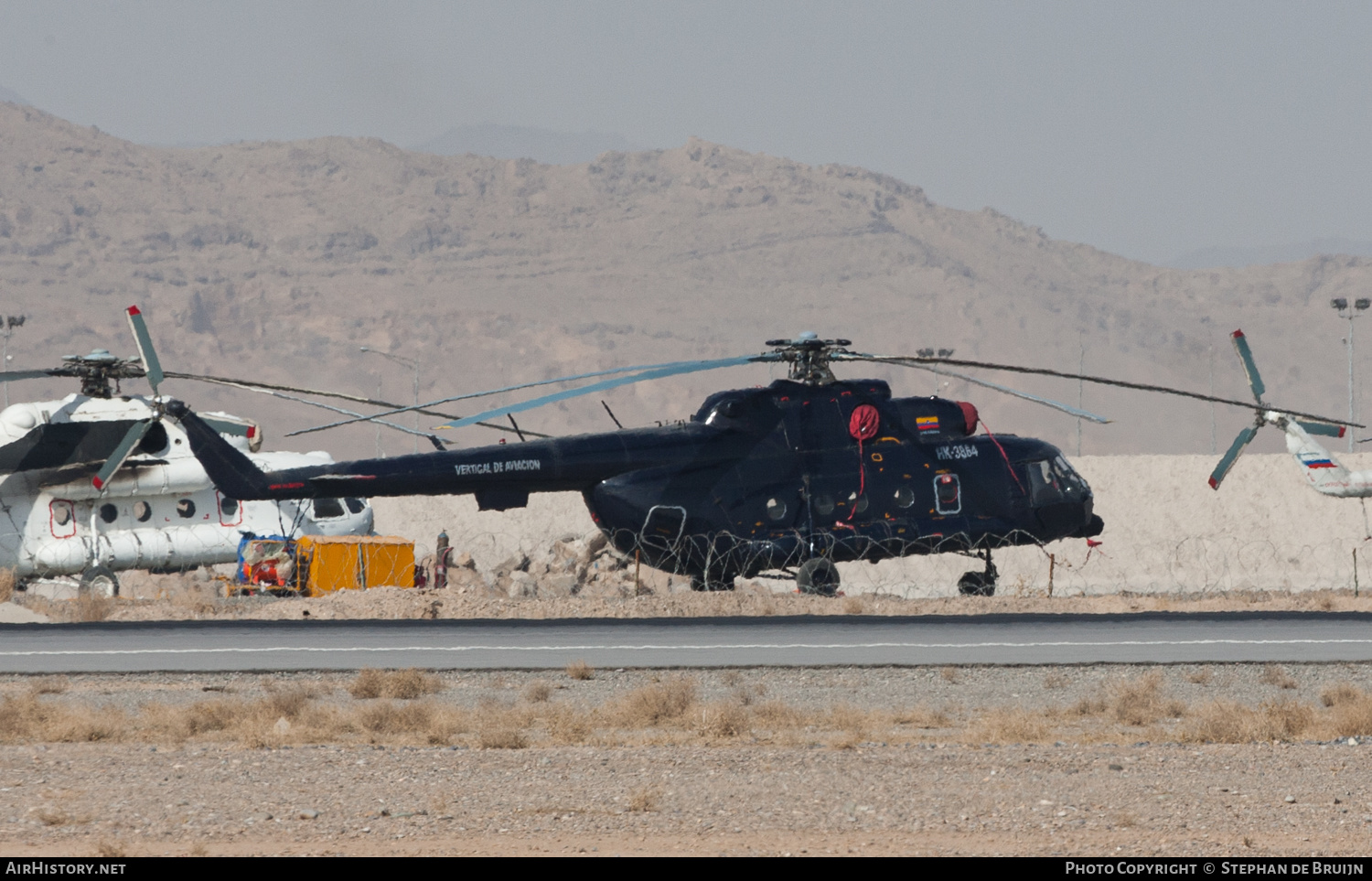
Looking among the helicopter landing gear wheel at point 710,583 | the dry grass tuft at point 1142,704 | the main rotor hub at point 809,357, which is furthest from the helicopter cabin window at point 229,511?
the dry grass tuft at point 1142,704

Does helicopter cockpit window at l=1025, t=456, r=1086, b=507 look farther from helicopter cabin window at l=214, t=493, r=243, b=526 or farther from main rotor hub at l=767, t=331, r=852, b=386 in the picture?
helicopter cabin window at l=214, t=493, r=243, b=526

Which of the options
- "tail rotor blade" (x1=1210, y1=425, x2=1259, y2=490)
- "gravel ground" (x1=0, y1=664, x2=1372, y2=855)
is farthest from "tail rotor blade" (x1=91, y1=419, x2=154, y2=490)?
"tail rotor blade" (x1=1210, y1=425, x2=1259, y2=490)

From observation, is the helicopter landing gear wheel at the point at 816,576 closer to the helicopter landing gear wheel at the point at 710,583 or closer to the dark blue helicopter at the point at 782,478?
the dark blue helicopter at the point at 782,478

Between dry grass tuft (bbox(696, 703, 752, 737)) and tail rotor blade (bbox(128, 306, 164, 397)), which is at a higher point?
tail rotor blade (bbox(128, 306, 164, 397))

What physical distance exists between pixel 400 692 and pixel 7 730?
3.91 metres

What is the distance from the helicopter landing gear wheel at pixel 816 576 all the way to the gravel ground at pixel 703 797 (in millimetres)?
10284

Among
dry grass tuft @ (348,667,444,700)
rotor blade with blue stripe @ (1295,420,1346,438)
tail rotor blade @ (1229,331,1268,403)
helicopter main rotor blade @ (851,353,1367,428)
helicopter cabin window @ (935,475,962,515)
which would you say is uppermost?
tail rotor blade @ (1229,331,1268,403)

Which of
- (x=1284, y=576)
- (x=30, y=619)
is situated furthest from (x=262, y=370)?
(x=30, y=619)

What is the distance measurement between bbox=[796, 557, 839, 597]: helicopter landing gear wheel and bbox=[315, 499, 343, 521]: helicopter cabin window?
12.1 meters

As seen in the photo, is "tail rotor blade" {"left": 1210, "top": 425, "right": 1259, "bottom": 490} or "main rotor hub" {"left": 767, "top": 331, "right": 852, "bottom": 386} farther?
"tail rotor blade" {"left": 1210, "top": 425, "right": 1259, "bottom": 490}

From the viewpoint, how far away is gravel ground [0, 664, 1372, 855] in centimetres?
912

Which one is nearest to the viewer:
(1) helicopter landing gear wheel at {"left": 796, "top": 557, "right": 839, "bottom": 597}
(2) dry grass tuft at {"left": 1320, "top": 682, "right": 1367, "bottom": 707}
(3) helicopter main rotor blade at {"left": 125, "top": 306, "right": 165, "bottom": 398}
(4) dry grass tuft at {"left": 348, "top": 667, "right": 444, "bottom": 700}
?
(2) dry grass tuft at {"left": 1320, "top": 682, "right": 1367, "bottom": 707}

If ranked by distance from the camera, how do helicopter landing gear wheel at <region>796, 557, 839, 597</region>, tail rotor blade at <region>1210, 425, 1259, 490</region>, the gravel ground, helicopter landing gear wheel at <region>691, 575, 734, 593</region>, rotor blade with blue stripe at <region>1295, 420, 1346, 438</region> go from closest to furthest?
1. the gravel ground
2. helicopter landing gear wheel at <region>796, 557, 839, 597</region>
3. helicopter landing gear wheel at <region>691, 575, 734, 593</region>
4. rotor blade with blue stripe at <region>1295, 420, 1346, 438</region>
5. tail rotor blade at <region>1210, 425, 1259, 490</region>

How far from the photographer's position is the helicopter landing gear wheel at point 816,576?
25.6 meters
